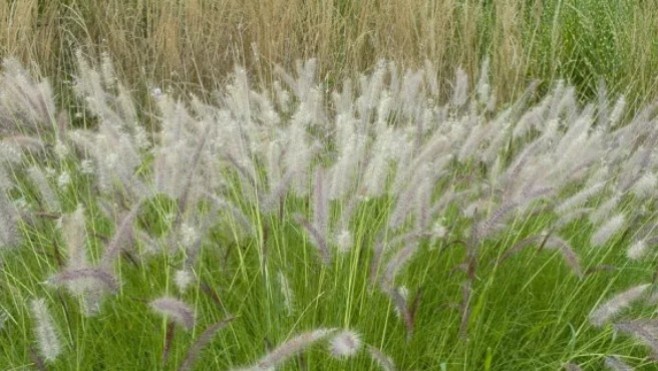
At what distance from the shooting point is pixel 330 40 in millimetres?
5059

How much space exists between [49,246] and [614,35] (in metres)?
3.32

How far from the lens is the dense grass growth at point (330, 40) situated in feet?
15.4

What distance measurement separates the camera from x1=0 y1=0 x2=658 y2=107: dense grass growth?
4.70m

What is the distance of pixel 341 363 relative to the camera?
Result: 2.05m

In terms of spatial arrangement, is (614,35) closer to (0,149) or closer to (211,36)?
(211,36)

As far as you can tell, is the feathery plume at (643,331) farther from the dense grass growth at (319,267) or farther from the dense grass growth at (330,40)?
the dense grass growth at (330,40)

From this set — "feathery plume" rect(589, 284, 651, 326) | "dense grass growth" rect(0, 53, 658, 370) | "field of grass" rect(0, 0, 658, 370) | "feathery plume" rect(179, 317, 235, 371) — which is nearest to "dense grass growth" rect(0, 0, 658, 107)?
"field of grass" rect(0, 0, 658, 370)

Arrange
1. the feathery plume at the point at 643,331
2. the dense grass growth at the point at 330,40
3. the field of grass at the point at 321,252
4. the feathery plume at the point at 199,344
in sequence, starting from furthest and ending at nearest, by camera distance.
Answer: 1. the dense grass growth at the point at 330,40
2. the field of grass at the point at 321,252
3. the feathery plume at the point at 643,331
4. the feathery plume at the point at 199,344

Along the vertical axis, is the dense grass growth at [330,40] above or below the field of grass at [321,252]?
below

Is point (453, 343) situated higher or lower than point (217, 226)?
lower

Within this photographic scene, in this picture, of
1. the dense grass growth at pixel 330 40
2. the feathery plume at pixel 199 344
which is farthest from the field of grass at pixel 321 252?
the dense grass growth at pixel 330 40

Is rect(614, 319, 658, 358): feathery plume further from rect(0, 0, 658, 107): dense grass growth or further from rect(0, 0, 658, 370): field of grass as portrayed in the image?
rect(0, 0, 658, 107): dense grass growth

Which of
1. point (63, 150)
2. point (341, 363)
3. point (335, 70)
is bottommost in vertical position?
point (335, 70)

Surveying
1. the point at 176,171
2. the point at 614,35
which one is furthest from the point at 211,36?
the point at 176,171
